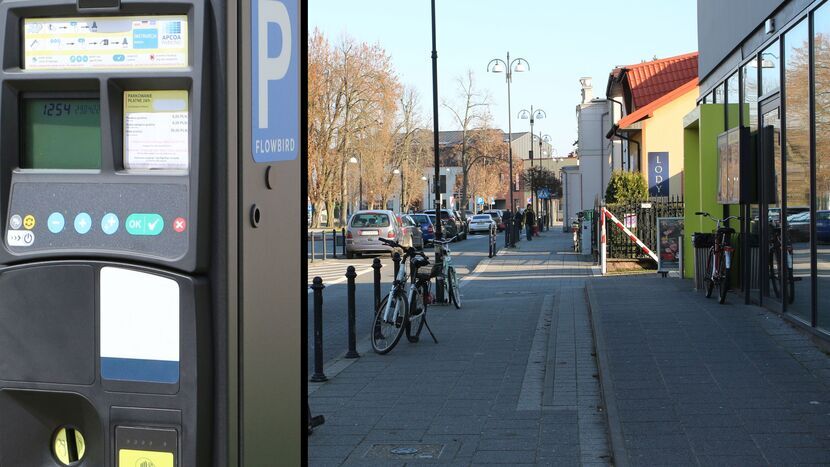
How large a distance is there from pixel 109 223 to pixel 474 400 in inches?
219

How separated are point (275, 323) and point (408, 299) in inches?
319

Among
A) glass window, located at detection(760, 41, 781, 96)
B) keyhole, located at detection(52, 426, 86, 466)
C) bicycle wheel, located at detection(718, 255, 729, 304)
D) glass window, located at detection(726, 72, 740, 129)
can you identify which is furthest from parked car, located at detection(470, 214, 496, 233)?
keyhole, located at detection(52, 426, 86, 466)

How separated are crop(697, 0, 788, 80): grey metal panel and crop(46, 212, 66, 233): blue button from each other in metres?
9.64

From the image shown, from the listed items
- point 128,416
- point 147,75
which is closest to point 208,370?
point 128,416

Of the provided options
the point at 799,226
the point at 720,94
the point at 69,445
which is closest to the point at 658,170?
the point at 720,94

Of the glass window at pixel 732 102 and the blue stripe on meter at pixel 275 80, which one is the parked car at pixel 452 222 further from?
the blue stripe on meter at pixel 275 80

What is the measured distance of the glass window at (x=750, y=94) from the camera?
12742 mm

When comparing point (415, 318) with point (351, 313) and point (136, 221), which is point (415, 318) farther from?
point (136, 221)

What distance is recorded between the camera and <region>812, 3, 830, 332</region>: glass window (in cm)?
887

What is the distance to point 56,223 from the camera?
257 centimetres

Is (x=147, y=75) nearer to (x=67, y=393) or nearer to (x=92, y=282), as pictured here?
(x=92, y=282)

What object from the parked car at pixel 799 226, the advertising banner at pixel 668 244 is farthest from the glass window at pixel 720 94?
the parked car at pixel 799 226

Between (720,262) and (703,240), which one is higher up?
(703,240)

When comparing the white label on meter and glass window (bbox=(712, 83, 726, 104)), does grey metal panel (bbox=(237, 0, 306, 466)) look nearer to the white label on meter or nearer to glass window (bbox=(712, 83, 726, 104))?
the white label on meter
